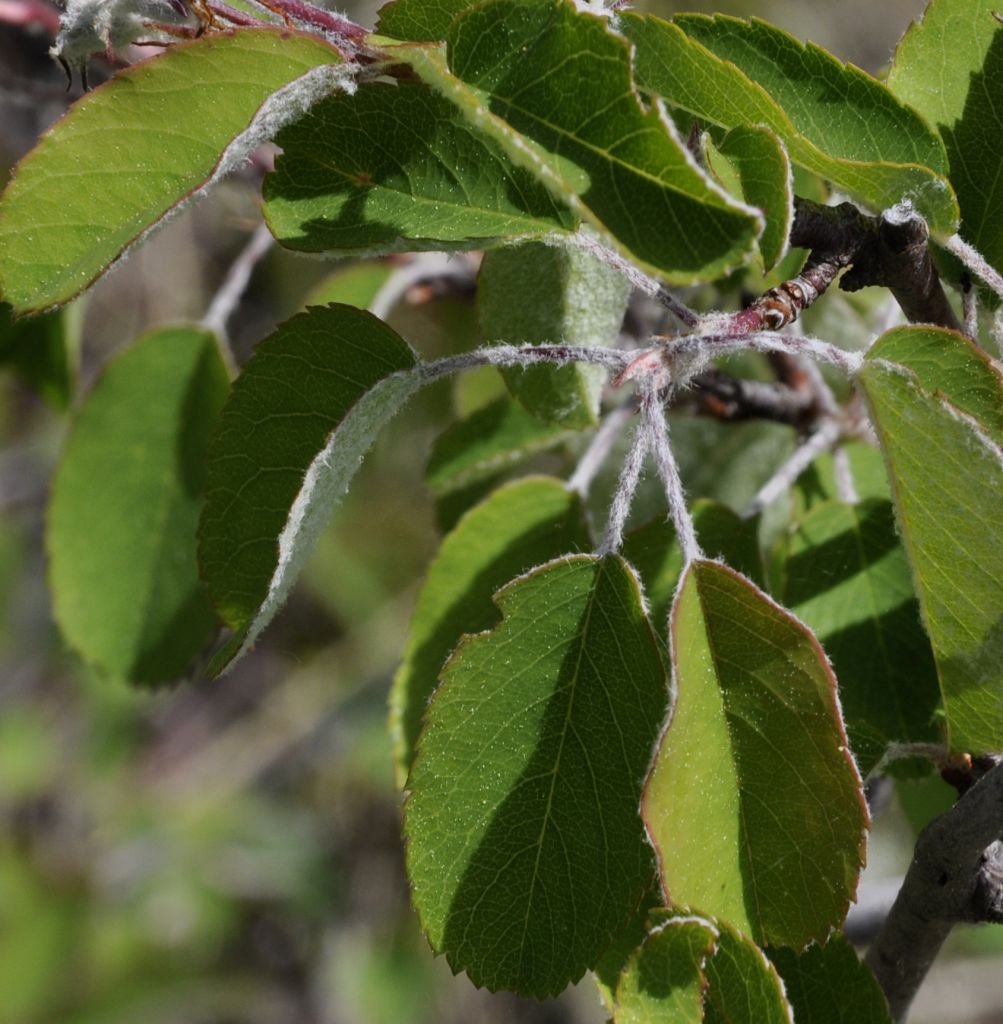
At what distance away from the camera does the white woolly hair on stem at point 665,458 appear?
69 cm

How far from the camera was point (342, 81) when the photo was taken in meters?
0.65

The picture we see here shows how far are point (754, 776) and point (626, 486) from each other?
0.61 ft

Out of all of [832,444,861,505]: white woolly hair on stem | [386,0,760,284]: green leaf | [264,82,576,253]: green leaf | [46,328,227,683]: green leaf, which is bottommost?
[46,328,227,683]: green leaf

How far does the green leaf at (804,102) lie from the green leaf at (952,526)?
9 centimetres

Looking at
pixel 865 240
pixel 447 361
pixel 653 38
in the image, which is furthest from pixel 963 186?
pixel 447 361

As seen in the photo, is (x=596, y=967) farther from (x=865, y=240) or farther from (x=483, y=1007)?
(x=483, y=1007)

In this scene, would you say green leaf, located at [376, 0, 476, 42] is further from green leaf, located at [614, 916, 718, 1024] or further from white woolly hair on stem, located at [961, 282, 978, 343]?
green leaf, located at [614, 916, 718, 1024]

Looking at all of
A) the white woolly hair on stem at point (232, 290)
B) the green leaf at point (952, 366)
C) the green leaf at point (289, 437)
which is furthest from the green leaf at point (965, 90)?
the white woolly hair on stem at point (232, 290)

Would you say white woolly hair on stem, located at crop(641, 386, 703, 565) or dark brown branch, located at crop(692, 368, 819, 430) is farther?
dark brown branch, located at crop(692, 368, 819, 430)

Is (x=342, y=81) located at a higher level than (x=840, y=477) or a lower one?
higher

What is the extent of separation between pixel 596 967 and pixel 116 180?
0.55m

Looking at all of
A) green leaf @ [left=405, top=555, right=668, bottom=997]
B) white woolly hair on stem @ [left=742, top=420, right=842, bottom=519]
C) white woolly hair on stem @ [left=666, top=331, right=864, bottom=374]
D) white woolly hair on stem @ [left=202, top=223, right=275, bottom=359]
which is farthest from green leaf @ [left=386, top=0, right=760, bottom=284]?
white woolly hair on stem @ [left=202, top=223, right=275, bottom=359]

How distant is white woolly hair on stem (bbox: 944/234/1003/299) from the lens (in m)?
0.74

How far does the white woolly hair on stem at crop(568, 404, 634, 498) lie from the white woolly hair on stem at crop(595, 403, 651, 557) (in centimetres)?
29
